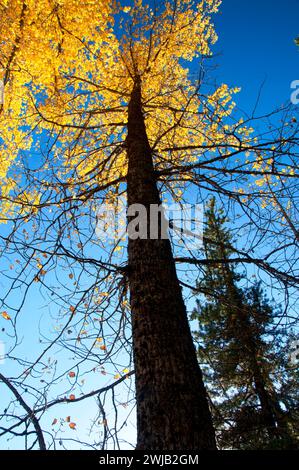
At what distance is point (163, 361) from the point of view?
148cm

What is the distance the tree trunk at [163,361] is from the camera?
4.19ft

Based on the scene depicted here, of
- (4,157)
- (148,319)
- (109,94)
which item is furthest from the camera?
(4,157)

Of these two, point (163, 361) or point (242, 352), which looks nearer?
point (163, 361)

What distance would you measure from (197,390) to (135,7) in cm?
599

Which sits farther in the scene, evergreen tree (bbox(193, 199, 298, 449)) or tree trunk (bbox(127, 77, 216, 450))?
evergreen tree (bbox(193, 199, 298, 449))

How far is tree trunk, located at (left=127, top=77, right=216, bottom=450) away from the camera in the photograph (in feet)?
4.19

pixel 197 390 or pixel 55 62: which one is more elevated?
pixel 55 62

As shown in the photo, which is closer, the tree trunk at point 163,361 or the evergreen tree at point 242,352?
the tree trunk at point 163,361
